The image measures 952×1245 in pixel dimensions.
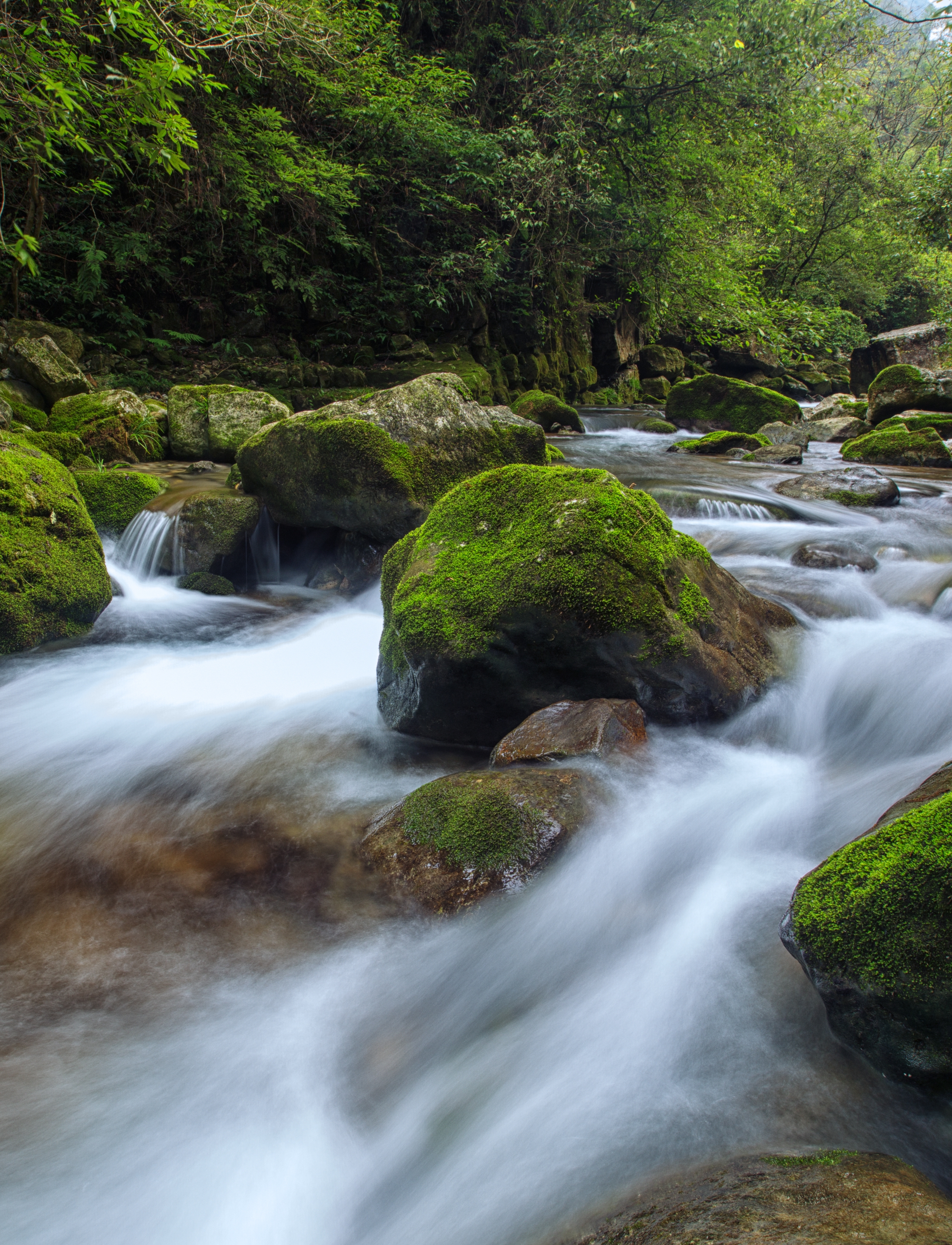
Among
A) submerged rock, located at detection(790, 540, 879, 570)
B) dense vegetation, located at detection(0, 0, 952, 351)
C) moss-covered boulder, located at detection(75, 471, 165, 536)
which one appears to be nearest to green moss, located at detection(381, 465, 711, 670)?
submerged rock, located at detection(790, 540, 879, 570)

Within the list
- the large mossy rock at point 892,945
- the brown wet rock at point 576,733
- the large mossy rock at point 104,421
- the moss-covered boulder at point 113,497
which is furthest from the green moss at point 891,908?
the large mossy rock at point 104,421

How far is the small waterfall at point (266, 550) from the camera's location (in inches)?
286

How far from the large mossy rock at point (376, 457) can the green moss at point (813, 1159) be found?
18.1 feet

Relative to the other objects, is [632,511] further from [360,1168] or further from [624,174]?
[624,174]

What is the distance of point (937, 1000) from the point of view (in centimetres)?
179

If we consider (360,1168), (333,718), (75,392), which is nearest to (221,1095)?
(360,1168)

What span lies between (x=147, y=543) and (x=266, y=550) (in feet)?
3.75

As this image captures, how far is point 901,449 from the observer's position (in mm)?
12859

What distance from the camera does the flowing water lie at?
1.89 meters

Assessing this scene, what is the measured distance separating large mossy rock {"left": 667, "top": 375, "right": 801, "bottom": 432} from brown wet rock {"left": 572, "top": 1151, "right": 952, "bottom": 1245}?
16.5 meters

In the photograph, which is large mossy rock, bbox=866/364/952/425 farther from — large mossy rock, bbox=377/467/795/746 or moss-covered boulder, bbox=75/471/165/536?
moss-covered boulder, bbox=75/471/165/536

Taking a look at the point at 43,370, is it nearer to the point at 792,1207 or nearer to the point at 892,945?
the point at 892,945

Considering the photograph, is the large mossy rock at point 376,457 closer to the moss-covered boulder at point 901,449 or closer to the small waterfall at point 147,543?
the small waterfall at point 147,543

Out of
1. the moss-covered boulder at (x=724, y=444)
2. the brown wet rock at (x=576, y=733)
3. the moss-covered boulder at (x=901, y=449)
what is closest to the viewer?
the brown wet rock at (x=576, y=733)
